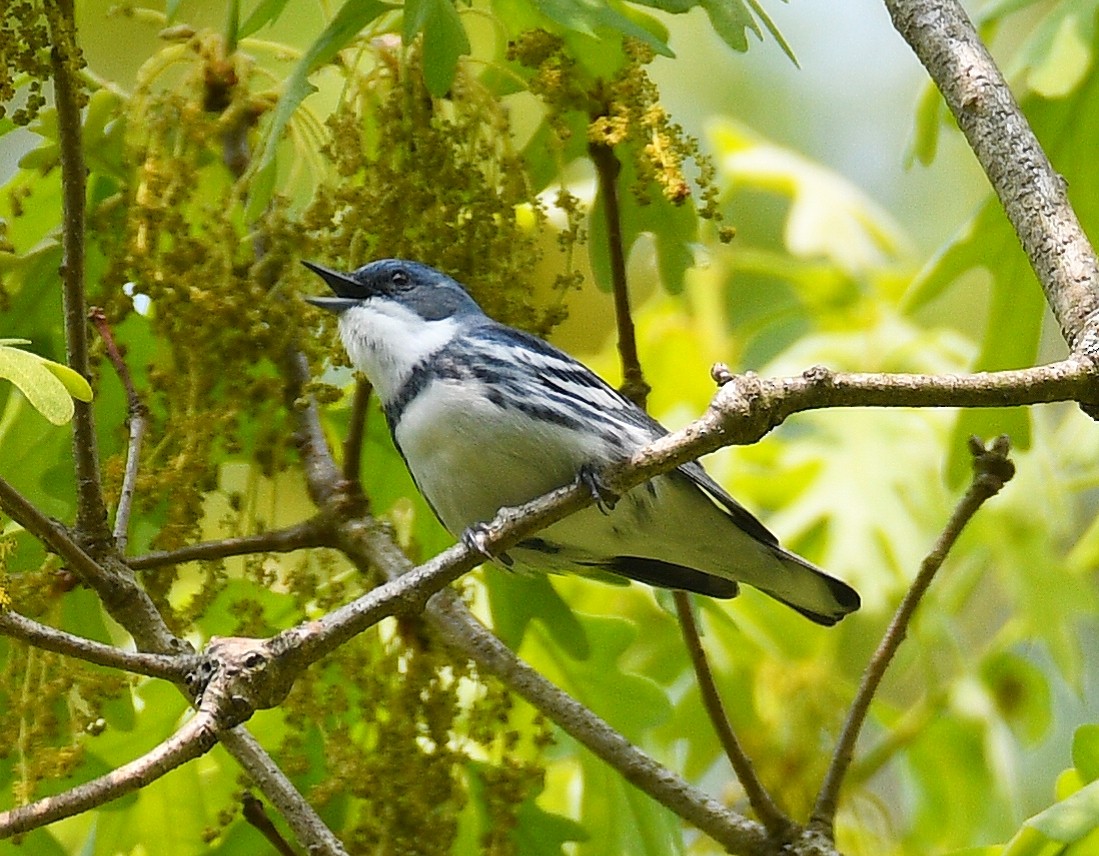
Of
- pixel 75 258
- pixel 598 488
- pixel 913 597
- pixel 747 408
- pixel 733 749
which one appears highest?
pixel 75 258

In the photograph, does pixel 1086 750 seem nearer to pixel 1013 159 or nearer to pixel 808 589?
pixel 808 589

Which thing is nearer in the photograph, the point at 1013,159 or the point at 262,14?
the point at 1013,159

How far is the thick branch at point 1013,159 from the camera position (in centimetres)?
182

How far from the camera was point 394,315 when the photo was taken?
2564 millimetres

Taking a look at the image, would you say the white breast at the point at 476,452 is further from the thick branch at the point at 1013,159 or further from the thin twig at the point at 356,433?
the thick branch at the point at 1013,159

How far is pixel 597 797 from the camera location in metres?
2.45

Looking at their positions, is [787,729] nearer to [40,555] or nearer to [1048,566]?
[1048,566]

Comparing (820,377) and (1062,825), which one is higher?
(820,377)

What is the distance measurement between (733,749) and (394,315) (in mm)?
940

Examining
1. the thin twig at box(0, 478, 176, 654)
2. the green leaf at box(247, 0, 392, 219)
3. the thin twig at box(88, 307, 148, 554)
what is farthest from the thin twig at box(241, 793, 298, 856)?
the green leaf at box(247, 0, 392, 219)

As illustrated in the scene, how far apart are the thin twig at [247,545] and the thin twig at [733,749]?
586 millimetres

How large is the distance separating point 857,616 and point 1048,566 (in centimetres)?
48

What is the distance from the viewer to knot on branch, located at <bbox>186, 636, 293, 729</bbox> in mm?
1550

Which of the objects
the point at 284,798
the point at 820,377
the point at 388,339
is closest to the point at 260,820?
the point at 284,798
